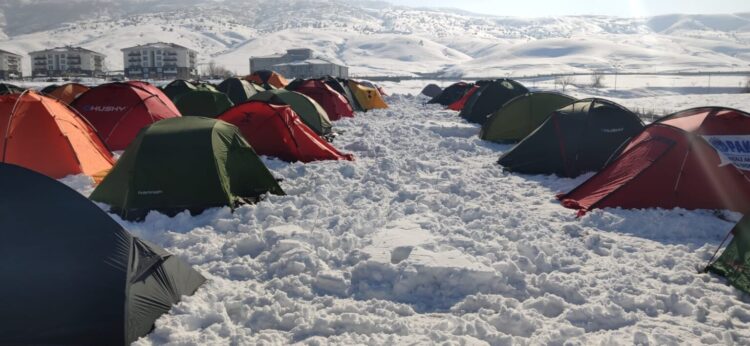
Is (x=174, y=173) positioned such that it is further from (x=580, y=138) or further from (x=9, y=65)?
(x=9, y=65)

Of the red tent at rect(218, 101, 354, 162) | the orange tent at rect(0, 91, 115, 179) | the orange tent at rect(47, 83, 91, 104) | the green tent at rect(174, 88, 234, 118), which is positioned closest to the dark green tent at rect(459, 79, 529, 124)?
the green tent at rect(174, 88, 234, 118)

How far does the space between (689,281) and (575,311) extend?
1.59m

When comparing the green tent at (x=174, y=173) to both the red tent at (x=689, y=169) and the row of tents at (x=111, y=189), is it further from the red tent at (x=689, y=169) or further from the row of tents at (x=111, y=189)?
the red tent at (x=689, y=169)

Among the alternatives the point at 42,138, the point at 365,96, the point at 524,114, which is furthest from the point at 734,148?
the point at 365,96

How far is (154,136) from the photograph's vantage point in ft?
26.3

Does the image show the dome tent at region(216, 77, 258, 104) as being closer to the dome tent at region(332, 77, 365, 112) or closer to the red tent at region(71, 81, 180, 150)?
the dome tent at region(332, 77, 365, 112)

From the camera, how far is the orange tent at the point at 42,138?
9359 mm

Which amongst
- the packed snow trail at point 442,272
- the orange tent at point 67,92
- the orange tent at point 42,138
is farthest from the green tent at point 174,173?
the orange tent at point 67,92

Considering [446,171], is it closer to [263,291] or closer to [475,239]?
[475,239]

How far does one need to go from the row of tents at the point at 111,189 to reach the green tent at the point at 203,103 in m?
0.06

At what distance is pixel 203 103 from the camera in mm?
16828

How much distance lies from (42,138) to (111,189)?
2.57 meters

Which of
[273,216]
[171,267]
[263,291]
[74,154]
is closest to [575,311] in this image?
[263,291]

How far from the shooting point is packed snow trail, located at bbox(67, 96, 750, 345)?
4.66 m
